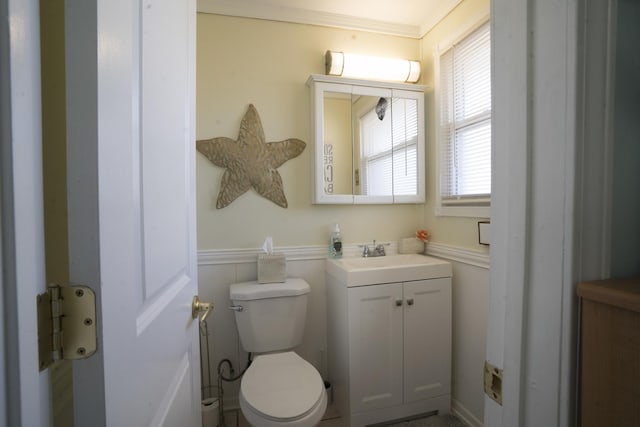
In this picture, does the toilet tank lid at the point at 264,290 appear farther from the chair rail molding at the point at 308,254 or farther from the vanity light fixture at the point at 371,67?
the vanity light fixture at the point at 371,67

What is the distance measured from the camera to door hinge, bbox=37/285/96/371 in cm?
35

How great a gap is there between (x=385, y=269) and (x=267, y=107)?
3.96 ft

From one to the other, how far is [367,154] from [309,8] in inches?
38.0

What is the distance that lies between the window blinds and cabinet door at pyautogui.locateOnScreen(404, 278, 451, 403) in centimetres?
56

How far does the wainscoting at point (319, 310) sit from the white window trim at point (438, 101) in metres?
0.22

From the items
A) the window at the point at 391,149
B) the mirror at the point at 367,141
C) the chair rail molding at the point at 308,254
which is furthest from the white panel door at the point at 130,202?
the window at the point at 391,149

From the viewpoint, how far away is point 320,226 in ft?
6.19

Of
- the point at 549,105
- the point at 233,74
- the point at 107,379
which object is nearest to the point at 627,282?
the point at 549,105

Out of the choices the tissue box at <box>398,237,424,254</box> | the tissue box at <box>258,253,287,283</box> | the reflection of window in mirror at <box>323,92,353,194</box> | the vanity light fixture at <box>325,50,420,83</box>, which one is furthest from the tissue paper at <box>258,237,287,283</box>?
the vanity light fixture at <box>325,50,420,83</box>

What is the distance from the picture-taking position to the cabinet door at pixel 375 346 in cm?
152

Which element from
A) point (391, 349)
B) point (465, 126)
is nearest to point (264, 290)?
point (391, 349)

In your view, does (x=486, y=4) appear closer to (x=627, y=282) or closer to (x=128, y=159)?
(x=627, y=282)

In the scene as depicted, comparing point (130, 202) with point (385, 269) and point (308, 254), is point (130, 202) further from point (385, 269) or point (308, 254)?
point (308, 254)

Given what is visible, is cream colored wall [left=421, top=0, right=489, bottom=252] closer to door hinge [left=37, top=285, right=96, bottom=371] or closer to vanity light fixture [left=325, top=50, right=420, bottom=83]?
vanity light fixture [left=325, top=50, right=420, bottom=83]
